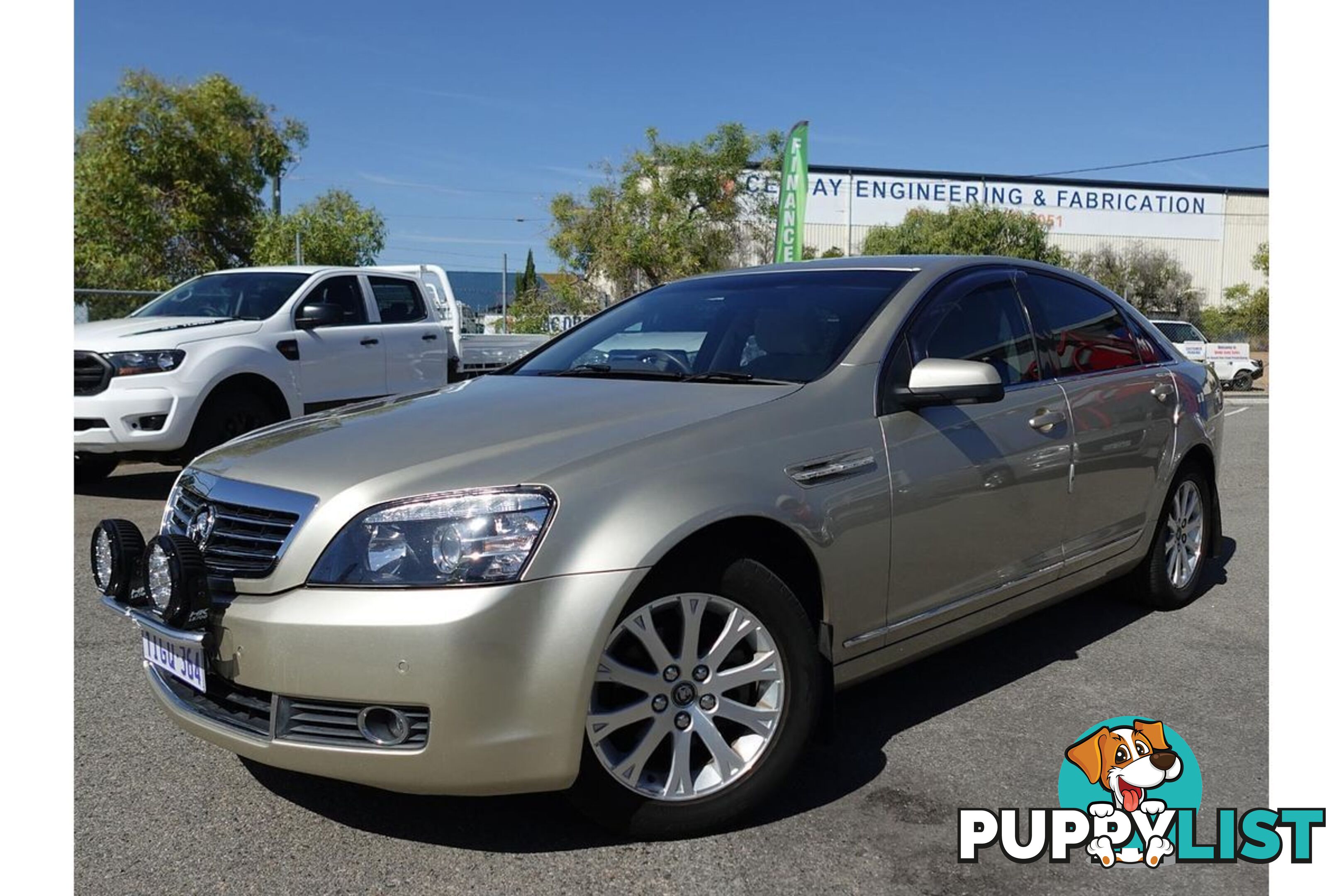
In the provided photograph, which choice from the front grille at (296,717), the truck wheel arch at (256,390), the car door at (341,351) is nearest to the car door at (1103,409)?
the front grille at (296,717)

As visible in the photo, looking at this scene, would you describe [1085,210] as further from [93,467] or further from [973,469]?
[973,469]

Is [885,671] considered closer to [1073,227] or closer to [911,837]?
[911,837]

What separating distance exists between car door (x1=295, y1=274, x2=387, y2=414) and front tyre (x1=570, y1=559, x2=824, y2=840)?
22.7 feet

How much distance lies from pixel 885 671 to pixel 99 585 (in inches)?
91.8

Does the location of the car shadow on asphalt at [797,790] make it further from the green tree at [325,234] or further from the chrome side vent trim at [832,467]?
the green tree at [325,234]

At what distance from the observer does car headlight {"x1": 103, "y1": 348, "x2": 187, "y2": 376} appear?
7.99 metres

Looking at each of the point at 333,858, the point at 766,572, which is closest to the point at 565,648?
the point at 766,572

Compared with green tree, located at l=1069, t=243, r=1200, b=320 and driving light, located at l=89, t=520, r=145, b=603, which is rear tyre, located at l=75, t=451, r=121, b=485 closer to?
driving light, located at l=89, t=520, r=145, b=603

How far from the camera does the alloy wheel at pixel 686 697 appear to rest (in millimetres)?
2785

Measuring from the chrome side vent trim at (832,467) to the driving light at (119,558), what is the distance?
1792 mm

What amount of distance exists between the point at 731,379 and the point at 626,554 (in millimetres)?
1042

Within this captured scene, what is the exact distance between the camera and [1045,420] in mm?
4051

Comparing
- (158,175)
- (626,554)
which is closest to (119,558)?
(626,554)
